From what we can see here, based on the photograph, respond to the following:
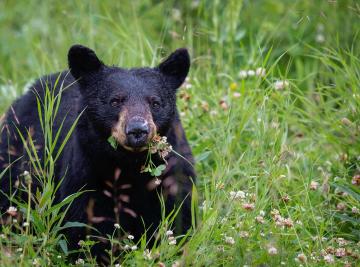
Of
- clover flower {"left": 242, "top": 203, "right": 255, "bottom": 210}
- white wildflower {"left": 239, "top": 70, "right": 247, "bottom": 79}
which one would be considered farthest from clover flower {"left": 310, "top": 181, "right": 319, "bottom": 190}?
white wildflower {"left": 239, "top": 70, "right": 247, "bottom": 79}

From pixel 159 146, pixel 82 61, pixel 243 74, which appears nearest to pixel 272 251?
pixel 159 146

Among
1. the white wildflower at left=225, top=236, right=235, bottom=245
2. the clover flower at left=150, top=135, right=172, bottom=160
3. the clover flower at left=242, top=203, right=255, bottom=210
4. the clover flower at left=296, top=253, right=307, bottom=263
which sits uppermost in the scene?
the clover flower at left=150, top=135, right=172, bottom=160

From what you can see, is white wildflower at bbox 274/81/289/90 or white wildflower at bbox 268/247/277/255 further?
white wildflower at bbox 274/81/289/90

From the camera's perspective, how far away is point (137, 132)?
4934mm

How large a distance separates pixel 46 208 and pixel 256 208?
1.24 meters

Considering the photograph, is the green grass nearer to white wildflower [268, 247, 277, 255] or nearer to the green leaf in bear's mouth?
white wildflower [268, 247, 277, 255]

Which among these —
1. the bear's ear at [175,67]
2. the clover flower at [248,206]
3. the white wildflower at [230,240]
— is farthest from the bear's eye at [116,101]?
the white wildflower at [230,240]

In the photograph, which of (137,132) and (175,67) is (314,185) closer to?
(175,67)

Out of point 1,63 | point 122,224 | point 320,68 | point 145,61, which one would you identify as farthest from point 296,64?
point 122,224

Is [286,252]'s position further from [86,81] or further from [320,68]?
[320,68]

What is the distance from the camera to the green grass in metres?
4.84

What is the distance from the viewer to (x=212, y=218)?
16.4ft

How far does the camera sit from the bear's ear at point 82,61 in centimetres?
550

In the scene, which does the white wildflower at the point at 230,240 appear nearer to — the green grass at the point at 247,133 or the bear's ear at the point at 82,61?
the green grass at the point at 247,133
